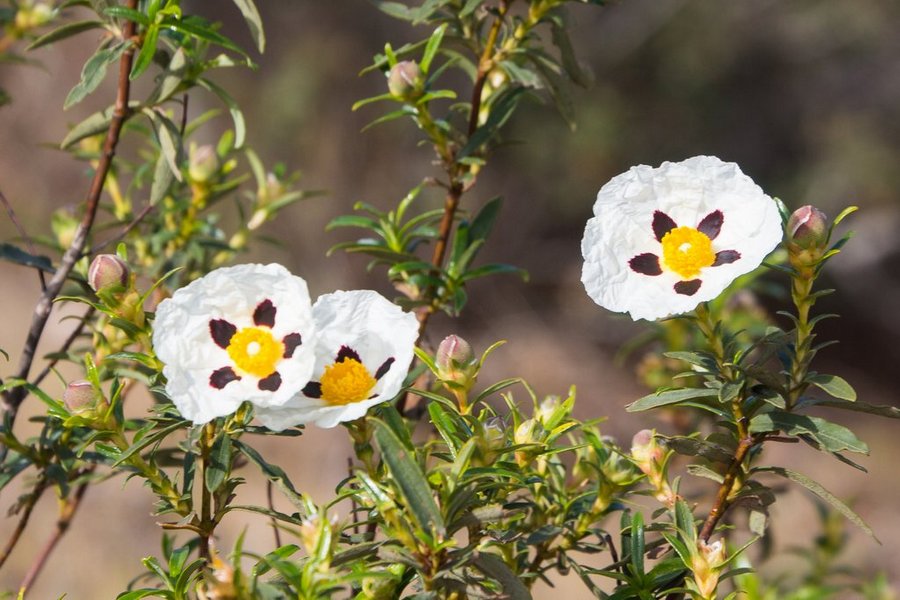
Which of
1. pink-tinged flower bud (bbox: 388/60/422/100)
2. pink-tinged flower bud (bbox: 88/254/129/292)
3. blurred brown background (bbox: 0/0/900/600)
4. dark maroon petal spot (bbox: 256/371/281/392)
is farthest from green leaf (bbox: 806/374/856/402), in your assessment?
blurred brown background (bbox: 0/0/900/600)

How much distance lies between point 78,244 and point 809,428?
3.55ft

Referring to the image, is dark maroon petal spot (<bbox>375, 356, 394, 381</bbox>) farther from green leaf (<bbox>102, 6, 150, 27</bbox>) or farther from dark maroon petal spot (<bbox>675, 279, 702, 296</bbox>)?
green leaf (<bbox>102, 6, 150, 27</bbox>)

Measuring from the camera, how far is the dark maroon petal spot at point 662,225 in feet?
4.05

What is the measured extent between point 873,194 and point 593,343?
7.12ft

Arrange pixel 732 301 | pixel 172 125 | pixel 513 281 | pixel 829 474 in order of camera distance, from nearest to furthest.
A: pixel 172 125 < pixel 732 301 < pixel 829 474 < pixel 513 281

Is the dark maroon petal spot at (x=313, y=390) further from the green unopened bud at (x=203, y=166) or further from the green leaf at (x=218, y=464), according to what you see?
the green unopened bud at (x=203, y=166)

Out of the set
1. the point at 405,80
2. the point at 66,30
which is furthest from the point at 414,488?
the point at 66,30

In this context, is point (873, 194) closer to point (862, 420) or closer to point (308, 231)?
point (862, 420)

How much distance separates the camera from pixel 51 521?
464cm

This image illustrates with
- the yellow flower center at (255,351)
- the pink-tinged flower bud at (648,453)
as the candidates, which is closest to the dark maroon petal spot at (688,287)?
the pink-tinged flower bud at (648,453)

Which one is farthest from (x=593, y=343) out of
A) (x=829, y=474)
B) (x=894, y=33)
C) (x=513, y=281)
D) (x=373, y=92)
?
(x=894, y=33)

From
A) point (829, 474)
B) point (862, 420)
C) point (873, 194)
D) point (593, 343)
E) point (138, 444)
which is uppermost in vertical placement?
point (873, 194)

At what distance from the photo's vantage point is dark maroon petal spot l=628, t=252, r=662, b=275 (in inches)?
47.0

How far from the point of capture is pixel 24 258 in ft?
5.09
